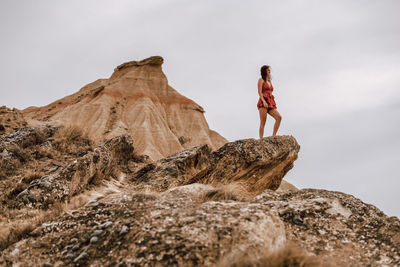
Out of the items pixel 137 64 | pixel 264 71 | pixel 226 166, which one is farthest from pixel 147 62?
pixel 226 166

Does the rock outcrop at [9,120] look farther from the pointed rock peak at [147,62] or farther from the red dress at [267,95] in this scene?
the pointed rock peak at [147,62]

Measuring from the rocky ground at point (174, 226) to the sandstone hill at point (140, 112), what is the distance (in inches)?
771

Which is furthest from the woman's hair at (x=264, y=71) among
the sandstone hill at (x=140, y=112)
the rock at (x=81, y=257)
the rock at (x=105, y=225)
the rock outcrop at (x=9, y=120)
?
the sandstone hill at (x=140, y=112)

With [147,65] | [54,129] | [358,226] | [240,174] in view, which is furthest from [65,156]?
[147,65]

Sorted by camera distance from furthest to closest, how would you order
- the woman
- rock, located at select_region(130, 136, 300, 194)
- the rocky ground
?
1. the woman
2. rock, located at select_region(130, 136, 300, 194)
3. the rocky ground

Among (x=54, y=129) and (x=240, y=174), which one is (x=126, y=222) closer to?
(x=240, y=174)

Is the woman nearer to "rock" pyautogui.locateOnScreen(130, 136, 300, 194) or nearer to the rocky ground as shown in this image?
"rock" pyautogui.locateOnScreen(130, 136, 300, 194)

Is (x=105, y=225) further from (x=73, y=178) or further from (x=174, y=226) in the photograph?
(x=73, y=178)

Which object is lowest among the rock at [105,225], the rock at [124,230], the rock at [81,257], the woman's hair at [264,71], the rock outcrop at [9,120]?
the rock at [81,257]

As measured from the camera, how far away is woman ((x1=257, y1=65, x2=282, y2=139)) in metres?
8.89

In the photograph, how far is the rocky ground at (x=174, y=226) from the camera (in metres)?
3.18

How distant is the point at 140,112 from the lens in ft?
110

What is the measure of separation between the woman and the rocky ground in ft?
10.7

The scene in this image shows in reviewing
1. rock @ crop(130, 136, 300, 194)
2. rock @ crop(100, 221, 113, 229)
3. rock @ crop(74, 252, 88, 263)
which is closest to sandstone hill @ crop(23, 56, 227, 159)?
rock @ crop(130, 136, 300, 194)
